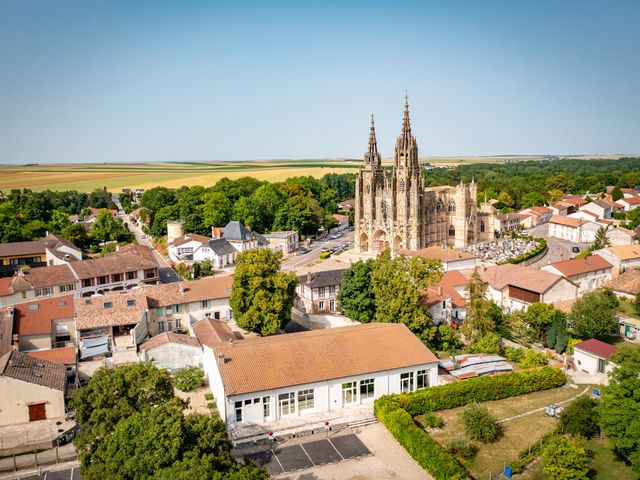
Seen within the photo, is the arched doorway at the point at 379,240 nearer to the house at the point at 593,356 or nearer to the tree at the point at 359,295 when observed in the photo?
the tree at the point at 359,295

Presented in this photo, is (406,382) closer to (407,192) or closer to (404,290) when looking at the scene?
(404,290)

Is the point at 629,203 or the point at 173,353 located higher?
the point at 629,203

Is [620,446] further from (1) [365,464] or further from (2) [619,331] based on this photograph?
(2) [619,331]

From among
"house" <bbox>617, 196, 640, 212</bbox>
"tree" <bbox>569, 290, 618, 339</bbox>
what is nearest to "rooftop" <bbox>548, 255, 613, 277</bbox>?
"tree" <bbox>569, 290, 618, 339</bbox>

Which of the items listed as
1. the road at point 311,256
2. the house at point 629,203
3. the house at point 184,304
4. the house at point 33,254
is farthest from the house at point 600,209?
the house at point 33,254

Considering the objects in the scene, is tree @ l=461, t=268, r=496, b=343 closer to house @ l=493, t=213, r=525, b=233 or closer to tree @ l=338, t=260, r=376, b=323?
tree @ l=338, t=260, r=376, b=323

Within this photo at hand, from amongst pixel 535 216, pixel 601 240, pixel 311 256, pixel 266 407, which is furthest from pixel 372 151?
pixel 266 407
